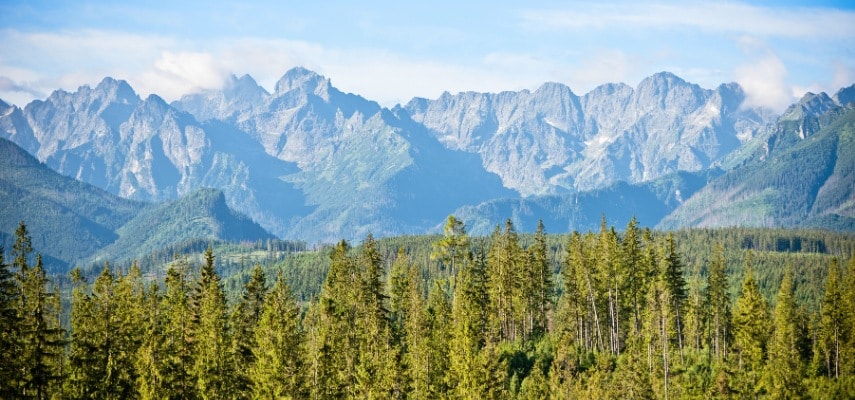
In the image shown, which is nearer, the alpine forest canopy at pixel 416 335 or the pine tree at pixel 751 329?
the alpine forest canopy at pixel 416 335

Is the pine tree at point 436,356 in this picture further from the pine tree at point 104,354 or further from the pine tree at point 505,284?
the pine tree at point 104,354

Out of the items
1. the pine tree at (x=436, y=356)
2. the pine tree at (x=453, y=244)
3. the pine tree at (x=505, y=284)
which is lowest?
the pine tree at (x=436, y=356)

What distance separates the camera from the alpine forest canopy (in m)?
55.6

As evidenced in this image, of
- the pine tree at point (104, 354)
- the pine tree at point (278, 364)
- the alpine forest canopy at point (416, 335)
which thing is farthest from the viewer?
the pine tree at point (278, 364)

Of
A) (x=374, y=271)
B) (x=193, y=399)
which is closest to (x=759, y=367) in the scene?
(x=374, y=271)

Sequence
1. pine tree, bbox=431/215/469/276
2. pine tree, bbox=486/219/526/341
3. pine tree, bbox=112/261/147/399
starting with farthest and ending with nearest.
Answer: pine tree, bbox=431/215/469/276
pine tree, bbox=486/219/526/341
pine tree, bbox=112/261/147/399

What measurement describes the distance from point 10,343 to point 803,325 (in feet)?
378

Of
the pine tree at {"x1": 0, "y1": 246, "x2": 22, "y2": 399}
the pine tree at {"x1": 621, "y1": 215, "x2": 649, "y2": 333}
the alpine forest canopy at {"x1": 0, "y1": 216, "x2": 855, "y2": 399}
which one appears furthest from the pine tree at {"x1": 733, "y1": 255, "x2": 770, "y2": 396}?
the pine tree at {"x1": 0, "y1": 246, "x2": 22, "y2": 399}

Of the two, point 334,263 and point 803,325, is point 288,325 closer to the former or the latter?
point 334,263

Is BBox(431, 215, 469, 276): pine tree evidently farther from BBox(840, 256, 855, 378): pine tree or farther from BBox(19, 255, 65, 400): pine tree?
BBox(19, 255, 65, 400): pine tree

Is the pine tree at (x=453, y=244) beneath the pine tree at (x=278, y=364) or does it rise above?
above

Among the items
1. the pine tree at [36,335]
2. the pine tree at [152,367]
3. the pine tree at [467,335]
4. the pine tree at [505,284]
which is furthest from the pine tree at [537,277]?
the pine tree at [36,335]

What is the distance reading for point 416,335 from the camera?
A: 77938 millimetres

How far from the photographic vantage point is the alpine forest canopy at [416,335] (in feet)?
182
